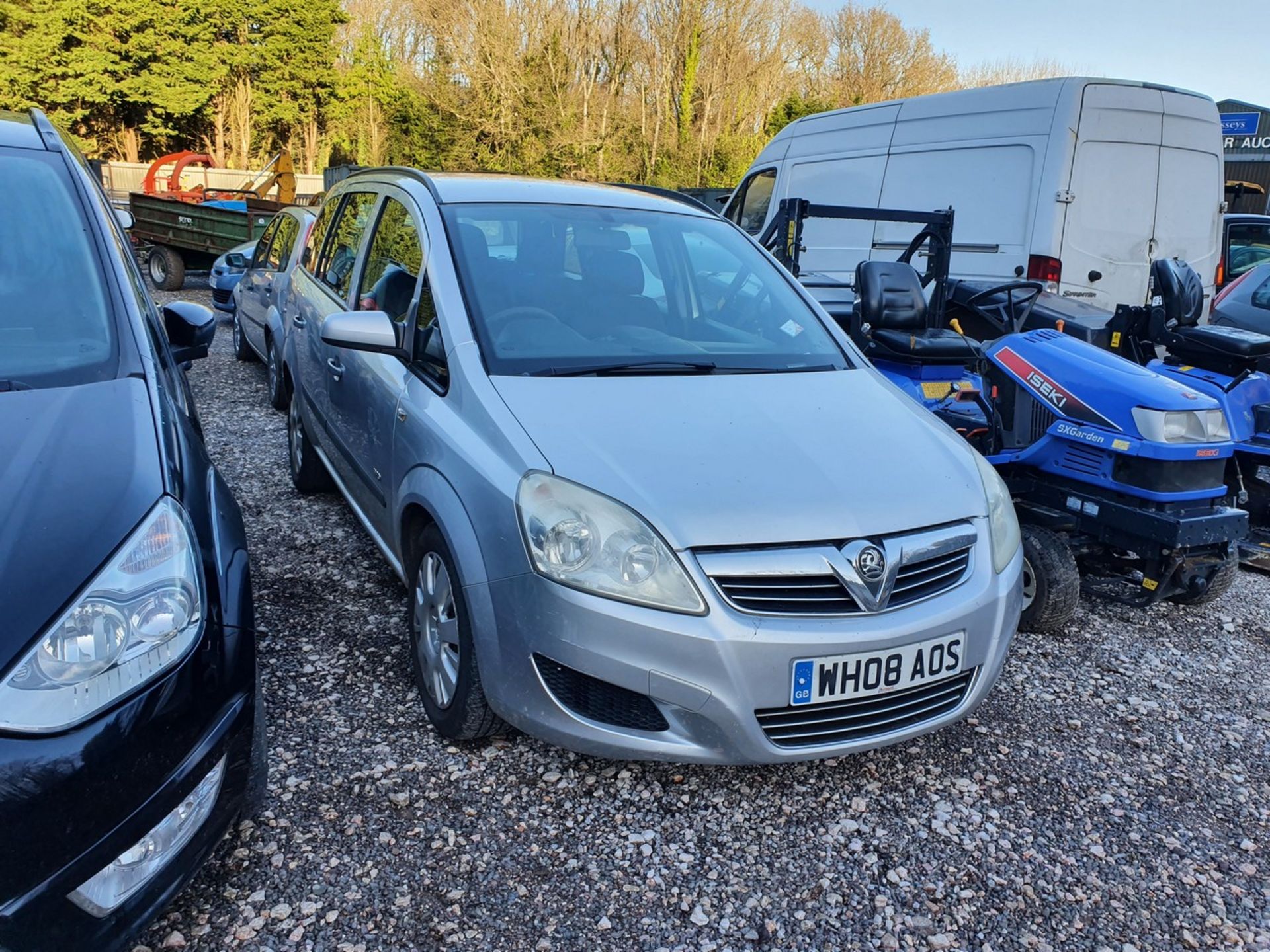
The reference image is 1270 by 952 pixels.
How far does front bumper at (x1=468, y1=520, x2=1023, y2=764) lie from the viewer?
2.15m

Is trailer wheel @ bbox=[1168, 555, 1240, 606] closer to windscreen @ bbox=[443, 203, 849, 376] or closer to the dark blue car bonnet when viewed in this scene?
windscreen @ bbox=[443, 203, 849, 376]

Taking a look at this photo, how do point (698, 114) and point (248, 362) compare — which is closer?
point (248, 362)

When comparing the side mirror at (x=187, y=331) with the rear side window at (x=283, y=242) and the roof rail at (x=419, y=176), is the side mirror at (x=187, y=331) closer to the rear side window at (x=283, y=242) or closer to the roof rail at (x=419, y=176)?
the roof rail at (x=419, y=176)

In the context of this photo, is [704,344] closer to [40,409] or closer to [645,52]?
[40,409]

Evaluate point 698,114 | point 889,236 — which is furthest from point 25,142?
point 698,114

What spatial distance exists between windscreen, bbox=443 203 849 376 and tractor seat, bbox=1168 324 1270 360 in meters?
2.38

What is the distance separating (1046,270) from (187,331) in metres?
6.10

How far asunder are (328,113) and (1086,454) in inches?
1369

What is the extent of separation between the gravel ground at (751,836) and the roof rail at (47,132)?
1724 millimetres

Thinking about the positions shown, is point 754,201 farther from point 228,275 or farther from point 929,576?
point 929,576

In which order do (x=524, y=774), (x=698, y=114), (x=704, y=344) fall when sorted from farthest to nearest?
(x=698, y=114) < (x=704, y=344) < (x=524, y=774)

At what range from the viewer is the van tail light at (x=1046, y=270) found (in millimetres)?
6848

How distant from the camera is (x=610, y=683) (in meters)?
2.22

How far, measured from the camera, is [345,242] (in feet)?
13.9
